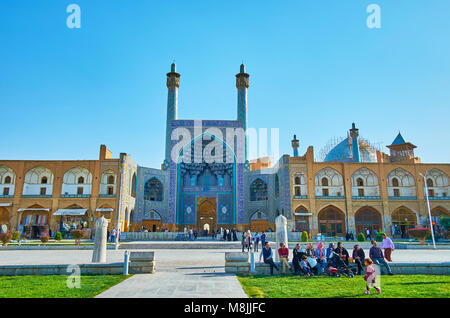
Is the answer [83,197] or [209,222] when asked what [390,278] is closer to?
[83,197]

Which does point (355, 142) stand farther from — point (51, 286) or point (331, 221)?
point (51, 286)

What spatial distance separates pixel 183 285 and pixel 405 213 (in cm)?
→ 2748

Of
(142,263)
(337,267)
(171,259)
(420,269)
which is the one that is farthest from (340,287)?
(171,259)

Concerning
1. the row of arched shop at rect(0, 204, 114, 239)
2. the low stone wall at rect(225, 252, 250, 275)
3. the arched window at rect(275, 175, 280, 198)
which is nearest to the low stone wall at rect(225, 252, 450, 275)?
the low stone wall at rect(225, 252, 250, 275)

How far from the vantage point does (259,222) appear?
105 ft

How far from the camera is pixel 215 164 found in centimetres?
3491

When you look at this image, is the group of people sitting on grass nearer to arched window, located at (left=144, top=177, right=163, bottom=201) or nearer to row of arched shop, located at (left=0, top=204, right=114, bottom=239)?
row of arched shop, located at (left=0, top=204, right=114, bottom=239)

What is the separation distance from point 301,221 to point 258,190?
6.81 metres
